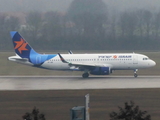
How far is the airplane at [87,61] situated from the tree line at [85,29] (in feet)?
71.2

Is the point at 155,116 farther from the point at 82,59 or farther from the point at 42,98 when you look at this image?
the point at 82,59

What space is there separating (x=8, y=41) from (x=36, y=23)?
499 centimetres

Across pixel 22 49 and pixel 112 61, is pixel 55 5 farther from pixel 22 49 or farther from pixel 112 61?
pixel 112 61

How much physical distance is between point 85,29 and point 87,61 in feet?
85.9

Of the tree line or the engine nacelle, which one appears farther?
the tree line

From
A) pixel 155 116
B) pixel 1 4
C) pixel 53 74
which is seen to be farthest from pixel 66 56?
pixel 1 4

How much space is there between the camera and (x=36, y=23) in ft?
224

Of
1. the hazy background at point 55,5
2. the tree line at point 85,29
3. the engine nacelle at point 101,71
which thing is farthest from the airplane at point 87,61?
the hazy background at point 55,5

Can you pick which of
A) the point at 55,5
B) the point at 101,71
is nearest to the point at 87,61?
the point at 101,71

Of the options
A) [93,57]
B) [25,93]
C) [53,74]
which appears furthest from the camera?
[53,74]

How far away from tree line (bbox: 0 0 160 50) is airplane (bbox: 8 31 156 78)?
21.7m

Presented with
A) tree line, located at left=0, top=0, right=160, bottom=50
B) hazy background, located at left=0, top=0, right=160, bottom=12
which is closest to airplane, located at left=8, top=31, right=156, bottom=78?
tree line, located at left=0, top=0, right=160, bottom=50

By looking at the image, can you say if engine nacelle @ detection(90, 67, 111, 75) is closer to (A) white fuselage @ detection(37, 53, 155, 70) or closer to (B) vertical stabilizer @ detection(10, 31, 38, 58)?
(A) white fuselage @ detection(37, 53, 155, 70)

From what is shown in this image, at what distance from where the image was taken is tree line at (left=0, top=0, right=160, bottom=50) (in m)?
65.8
